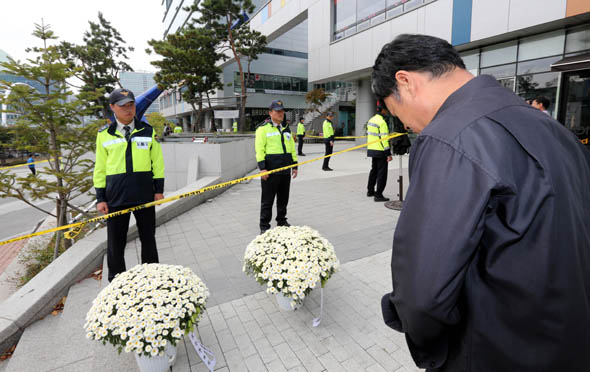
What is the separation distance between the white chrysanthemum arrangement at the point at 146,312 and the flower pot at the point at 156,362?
92mm

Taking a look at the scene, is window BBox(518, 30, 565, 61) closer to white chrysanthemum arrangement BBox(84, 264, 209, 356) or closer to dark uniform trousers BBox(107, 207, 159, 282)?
dark uniform trousers BBox(107, 207, 159, 282)

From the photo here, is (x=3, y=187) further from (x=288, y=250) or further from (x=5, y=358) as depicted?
(x=288, y=250)

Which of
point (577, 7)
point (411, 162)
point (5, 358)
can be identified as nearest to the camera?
point (411, 162)

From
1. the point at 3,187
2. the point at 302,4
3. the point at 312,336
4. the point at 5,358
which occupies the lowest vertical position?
the point at 5,358

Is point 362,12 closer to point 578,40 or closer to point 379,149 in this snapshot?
point 578,40

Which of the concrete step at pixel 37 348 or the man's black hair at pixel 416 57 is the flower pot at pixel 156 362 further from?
the man's black hair at pixel 416 57

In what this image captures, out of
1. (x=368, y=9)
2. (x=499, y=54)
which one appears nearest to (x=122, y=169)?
(x=499, y=54)

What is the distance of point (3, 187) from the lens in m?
4.40

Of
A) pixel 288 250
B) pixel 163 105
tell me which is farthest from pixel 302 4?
pixel 163 105

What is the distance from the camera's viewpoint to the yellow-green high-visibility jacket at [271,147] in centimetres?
510

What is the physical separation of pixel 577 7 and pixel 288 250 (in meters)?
11.3

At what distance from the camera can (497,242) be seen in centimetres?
84

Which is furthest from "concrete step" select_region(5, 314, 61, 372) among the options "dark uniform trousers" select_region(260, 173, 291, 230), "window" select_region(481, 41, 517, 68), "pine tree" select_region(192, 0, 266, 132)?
"pine tree" select_region(192, 0, 266, 132)

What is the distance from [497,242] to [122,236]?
3637 mm
